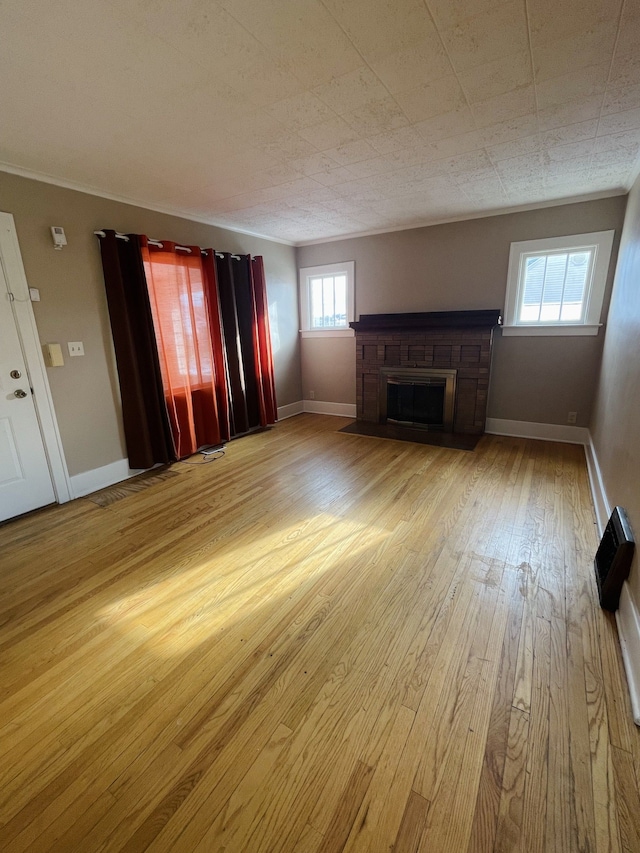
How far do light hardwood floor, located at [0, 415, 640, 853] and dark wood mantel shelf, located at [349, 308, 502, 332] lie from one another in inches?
86.1

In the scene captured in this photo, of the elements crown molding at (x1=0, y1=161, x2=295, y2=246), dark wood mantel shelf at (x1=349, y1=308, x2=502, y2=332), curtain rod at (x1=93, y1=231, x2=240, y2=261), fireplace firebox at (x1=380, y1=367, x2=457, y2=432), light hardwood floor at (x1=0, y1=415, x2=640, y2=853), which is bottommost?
light hardwood floor at (x1=0, y1=415, x2=640, y2=853)

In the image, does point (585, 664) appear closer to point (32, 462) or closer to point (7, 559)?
point (7, 559)

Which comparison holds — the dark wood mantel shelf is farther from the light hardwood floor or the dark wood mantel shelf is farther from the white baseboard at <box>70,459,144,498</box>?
the white baseboard at <box>70,459,144,498</box>

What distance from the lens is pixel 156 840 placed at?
972 mm

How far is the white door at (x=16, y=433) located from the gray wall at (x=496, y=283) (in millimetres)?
3809

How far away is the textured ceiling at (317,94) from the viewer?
1387 mm

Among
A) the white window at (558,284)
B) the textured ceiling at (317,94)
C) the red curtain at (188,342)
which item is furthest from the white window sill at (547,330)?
the red curtain at (188,342)

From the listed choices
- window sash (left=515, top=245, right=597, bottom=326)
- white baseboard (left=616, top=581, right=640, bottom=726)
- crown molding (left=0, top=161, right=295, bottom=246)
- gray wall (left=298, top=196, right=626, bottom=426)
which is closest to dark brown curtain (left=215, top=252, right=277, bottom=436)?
crown molding (left=0, top=161, right=295, bottom=246)

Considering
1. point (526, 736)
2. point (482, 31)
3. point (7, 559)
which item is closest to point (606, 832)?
point (526, 736)

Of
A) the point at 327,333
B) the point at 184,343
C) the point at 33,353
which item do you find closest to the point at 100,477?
the point at 33,353

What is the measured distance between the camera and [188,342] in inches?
150

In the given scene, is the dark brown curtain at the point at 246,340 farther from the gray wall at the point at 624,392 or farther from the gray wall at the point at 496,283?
the gray wall at the point at 624,392

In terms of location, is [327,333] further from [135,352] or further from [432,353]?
[135,352]

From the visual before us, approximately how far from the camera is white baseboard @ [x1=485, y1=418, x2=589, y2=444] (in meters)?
3.94
